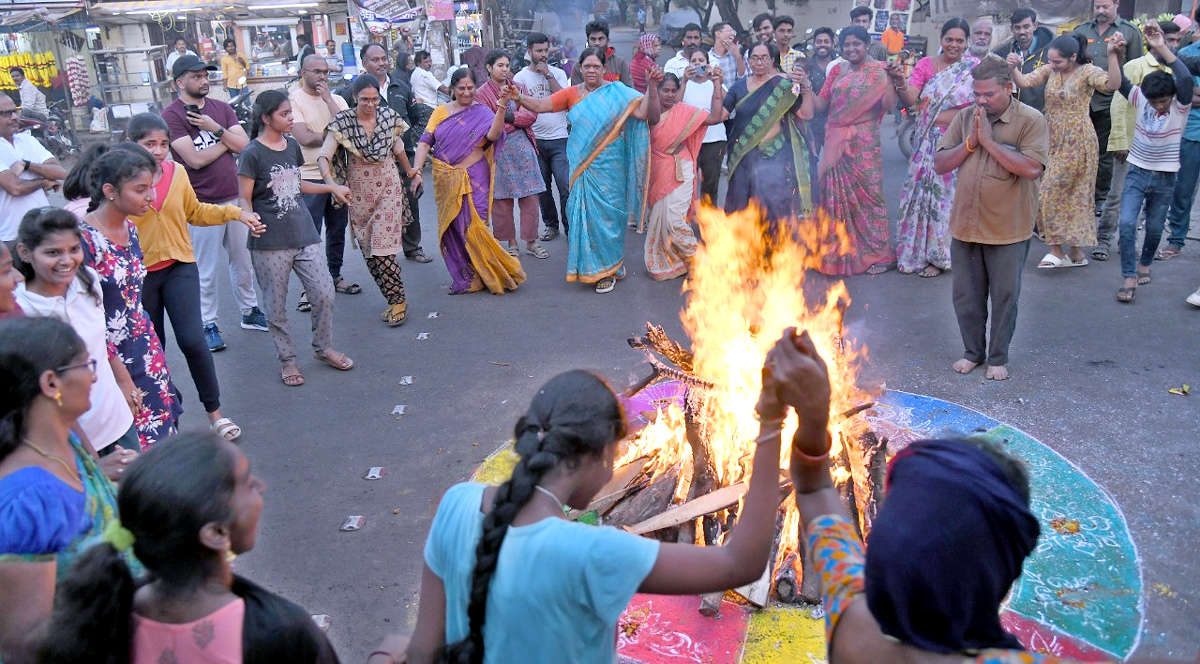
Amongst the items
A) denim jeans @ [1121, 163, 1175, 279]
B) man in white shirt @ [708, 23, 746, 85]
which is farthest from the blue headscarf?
man in white shirt @ [708, 23, 746, 85]

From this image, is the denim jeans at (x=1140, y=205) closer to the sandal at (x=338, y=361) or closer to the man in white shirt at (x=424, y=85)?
the sandal at (x=338, y=361)

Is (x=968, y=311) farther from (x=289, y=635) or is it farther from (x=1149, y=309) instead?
(x=289, y=635)

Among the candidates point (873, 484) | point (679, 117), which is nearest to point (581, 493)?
point (873, 484)

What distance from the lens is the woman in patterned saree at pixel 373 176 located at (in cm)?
649

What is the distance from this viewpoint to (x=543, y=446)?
176 cm

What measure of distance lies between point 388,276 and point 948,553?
5930 mm

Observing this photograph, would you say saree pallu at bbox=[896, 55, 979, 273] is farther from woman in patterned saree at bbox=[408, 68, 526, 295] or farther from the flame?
woman in patterned saree at bbox=[408, 68, 526, 295]

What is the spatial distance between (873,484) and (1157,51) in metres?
4.59

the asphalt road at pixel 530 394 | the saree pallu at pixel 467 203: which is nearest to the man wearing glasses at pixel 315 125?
the asphalt road at pixel 530 394

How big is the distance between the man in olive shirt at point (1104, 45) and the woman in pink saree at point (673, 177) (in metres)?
3.30

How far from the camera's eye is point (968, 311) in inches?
215

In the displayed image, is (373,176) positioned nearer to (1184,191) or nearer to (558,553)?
(558,553)

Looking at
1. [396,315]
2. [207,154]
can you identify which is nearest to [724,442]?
[396,315]

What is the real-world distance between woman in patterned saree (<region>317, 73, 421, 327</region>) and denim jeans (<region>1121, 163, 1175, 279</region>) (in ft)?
17.9
